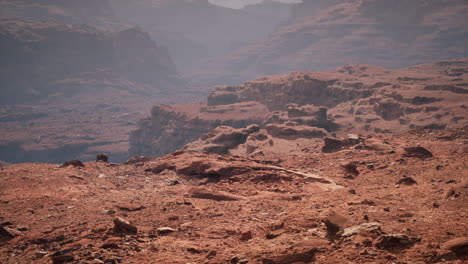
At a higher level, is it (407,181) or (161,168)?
(407,181)

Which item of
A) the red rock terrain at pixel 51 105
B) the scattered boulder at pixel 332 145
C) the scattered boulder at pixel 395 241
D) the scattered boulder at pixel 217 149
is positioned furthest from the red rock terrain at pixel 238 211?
the red rock terrain at pixel 51 105

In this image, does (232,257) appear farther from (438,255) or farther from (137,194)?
(137,194)

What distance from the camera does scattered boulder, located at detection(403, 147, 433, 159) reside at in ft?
55.8

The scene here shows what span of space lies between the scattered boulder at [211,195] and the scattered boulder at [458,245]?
24.6 feet

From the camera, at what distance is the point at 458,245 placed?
5750mm

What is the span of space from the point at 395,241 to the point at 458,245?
97cm

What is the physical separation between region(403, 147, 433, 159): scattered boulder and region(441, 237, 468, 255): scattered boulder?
11993 mm

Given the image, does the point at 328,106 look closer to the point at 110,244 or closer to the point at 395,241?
the point at 395,241

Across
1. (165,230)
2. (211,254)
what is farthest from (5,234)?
(211,254)

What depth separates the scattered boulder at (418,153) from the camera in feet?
55.8

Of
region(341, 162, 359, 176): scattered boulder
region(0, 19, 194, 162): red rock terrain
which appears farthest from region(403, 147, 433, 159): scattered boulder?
region(0, 19, 194, 162): red rock terrain

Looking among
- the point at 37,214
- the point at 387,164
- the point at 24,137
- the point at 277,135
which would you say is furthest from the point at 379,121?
the point at 24,137

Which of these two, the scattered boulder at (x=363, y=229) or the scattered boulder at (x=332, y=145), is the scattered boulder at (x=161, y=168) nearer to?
the scattered boulder at (x=363, y=229)

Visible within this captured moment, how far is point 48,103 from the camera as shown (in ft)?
587
